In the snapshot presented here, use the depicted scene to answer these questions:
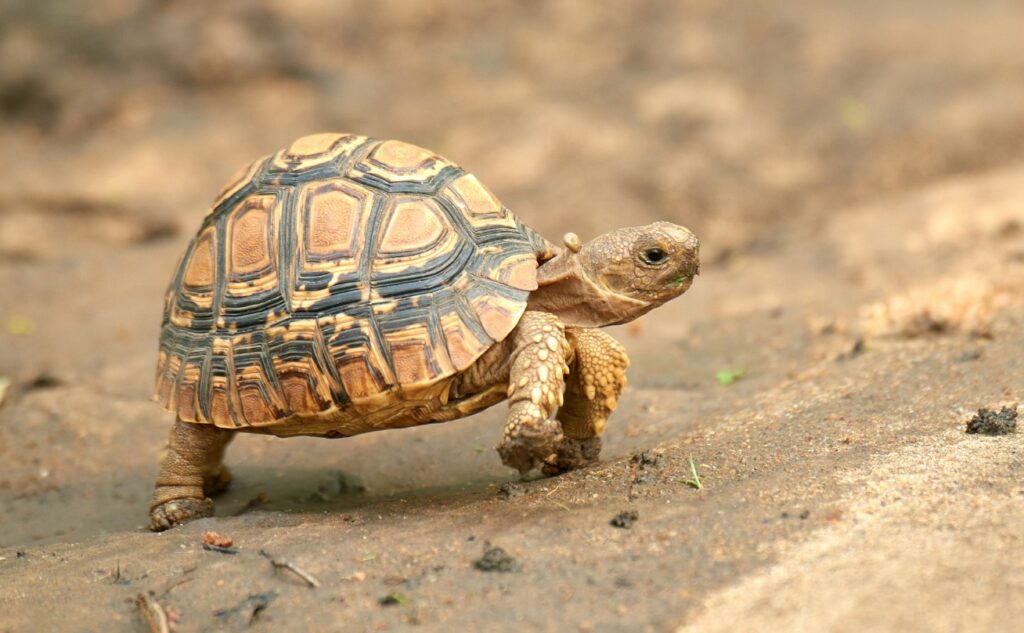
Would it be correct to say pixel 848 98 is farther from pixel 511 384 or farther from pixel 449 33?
pixel 511 384

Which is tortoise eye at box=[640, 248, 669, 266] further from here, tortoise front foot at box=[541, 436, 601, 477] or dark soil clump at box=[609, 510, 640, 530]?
dark soil clump at box=[609, 510, 640, 530]

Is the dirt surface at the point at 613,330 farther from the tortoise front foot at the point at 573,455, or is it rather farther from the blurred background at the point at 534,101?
the tortoise front foot at the point at 573,455

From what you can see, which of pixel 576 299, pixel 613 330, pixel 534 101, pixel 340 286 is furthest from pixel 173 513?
pixel 534 101

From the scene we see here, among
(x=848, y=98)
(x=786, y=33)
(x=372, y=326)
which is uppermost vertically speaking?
(x=786, y=33)

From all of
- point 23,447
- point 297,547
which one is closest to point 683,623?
point 297,547

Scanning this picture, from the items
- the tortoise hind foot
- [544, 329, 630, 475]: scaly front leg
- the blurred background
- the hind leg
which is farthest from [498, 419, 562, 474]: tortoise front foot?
the blurred background

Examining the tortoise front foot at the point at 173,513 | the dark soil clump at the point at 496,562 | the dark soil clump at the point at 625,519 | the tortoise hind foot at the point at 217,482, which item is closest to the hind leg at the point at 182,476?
the tortoise front foot at the point at 173,513

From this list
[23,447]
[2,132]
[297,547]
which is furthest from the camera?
[2,132]

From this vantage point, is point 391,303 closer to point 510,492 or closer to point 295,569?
point 510,492
